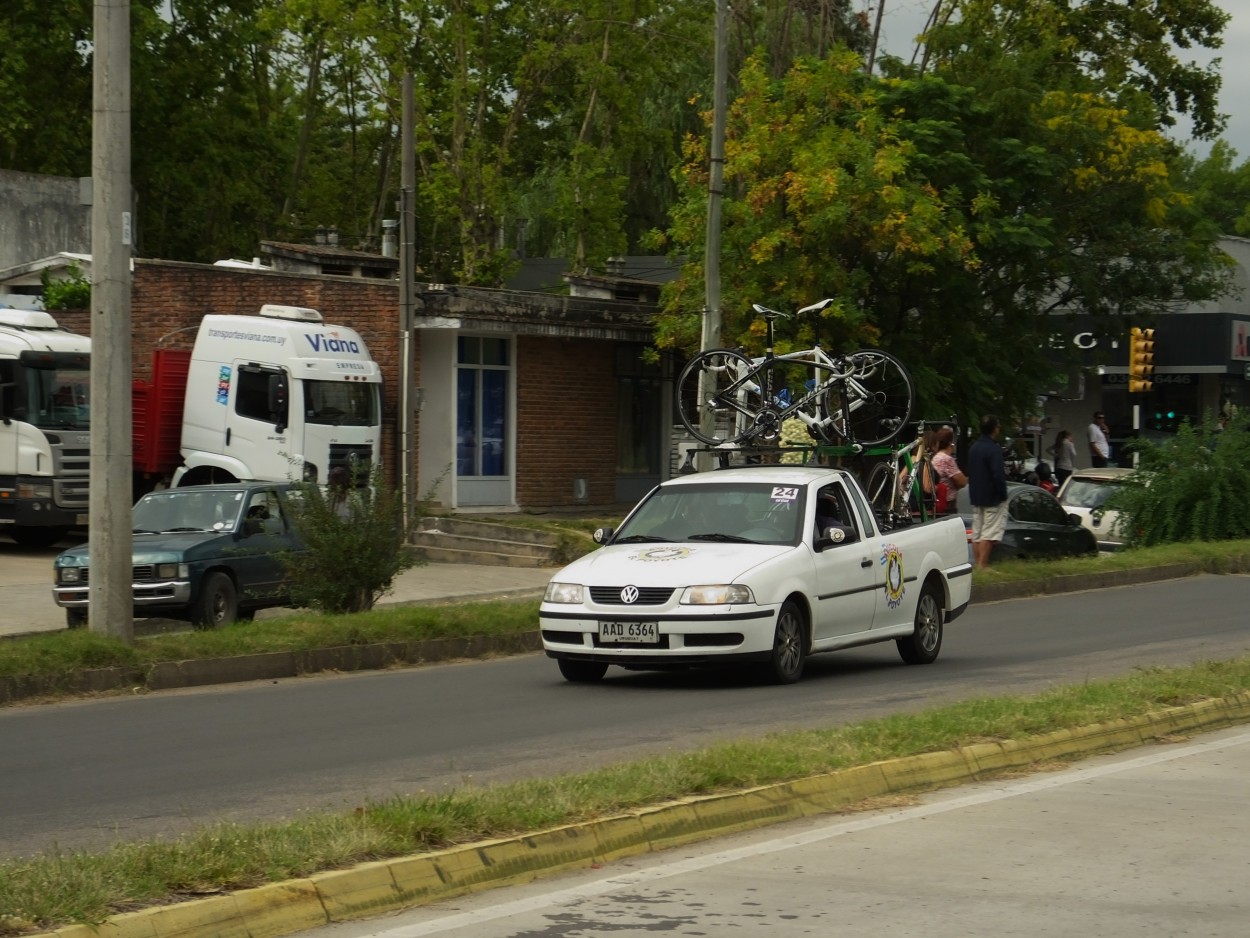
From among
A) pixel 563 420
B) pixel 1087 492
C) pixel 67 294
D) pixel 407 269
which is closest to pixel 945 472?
pixel 1087 492

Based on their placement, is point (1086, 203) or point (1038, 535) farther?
point (1086, 203)

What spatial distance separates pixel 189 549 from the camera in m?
19.4

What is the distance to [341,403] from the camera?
1251 inches

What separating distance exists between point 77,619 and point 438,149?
26.1 m

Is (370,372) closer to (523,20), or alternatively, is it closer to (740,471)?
(523,20)

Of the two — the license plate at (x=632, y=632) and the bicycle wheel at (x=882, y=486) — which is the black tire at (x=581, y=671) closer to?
the license plate at (x=632, y=632)

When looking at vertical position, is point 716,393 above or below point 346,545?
above

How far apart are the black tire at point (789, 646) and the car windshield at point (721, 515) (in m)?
0.58

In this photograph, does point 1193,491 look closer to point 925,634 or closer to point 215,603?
point 925,634

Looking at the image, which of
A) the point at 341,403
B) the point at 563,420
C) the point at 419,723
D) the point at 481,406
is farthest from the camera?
the point at 563,420

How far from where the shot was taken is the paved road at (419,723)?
376 inches

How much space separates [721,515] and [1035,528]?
13.1m

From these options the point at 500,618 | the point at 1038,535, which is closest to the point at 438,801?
the point at 500,618

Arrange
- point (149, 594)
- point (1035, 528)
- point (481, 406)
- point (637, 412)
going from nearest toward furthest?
point (149, 594) → point (1035, 528) → point (481, 406) → point (637, 412)
